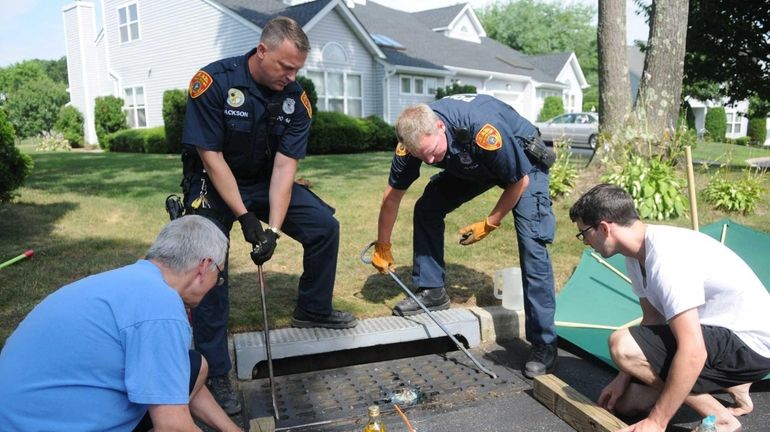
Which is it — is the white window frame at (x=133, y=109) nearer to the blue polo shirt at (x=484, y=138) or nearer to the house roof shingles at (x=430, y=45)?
the house roof shingles at (x=430, y=45)

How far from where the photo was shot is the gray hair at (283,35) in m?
3.09

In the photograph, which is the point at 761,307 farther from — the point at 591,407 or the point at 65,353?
the point at 65,353

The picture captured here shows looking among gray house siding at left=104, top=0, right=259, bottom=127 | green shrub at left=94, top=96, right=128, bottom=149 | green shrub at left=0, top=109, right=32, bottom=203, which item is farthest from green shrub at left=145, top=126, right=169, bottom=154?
green shrub at left=0, top=109, right=32, bottom=203

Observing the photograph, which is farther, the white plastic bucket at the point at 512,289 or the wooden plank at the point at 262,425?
the white plastic bucket at the point at 512,289

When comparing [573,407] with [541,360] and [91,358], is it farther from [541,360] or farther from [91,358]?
[91,358]

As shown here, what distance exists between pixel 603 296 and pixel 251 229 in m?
2.30

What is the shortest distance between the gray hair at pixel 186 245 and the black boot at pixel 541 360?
2.15 meters

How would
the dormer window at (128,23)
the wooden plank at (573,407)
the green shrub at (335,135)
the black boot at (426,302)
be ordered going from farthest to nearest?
1. the dormer window at (128,23)
2. the green shrub at (335,135)
3. the black boot at (426,302)
4. the wooden plank at (573,407)

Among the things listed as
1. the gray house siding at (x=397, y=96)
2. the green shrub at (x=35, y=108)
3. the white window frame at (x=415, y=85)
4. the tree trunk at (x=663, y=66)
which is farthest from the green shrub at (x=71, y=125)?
the tree trunk at (x=663, y=66)

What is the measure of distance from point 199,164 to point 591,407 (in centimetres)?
239

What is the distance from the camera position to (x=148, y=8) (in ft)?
69.9

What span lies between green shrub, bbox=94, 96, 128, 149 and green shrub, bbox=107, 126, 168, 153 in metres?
1.08

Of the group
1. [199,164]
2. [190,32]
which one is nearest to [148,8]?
[190,32]

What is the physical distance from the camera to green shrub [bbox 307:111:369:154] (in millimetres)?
16266
